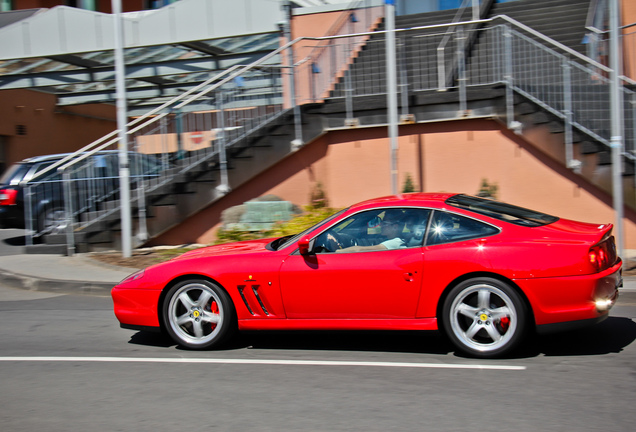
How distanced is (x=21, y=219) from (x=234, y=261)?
9.68 meters

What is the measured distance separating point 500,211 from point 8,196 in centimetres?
1134

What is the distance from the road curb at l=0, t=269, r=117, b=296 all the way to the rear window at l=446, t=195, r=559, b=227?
5.19 meters

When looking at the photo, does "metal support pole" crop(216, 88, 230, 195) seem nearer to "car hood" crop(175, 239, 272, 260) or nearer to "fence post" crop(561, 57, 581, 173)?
"fence post" crop(561, 57, 581, 173)

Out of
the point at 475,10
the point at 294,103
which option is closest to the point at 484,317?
the point at 294,103

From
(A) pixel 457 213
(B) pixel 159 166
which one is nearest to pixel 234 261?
(A) pixel 457 213

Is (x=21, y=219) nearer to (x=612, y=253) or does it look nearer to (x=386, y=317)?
(x=386, y=317)

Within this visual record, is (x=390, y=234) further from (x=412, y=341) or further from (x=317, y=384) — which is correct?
(x=317, y=384)

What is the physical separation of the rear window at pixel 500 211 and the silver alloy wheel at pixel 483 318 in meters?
0.67

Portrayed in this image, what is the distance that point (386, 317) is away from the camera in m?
5.60

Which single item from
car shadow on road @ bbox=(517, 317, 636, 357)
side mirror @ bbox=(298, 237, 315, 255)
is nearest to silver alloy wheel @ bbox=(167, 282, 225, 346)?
side mirror @ bbox=(298, 237, 315, 255)

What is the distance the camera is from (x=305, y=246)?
576 cm

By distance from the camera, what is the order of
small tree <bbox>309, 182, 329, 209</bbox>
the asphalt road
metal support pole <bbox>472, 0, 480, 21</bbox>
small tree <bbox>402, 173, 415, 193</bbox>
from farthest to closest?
metal support pole <bbox>472, 0, 480, 21</bbox>, small tree <bbox>309, 182, 329, 209</bbox>, small tree <bbox>402, 173, 415, 193</bbox>, the asphalt road

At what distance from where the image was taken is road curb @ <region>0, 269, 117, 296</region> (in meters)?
9.35

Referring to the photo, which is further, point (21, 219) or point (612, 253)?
point (21, 219)
